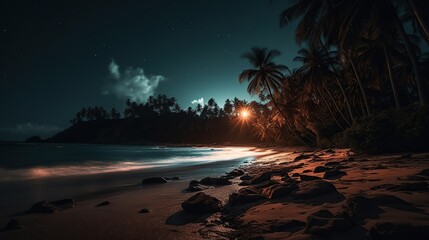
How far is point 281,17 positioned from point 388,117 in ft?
30.0

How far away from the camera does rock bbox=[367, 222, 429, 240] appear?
8.59 feet

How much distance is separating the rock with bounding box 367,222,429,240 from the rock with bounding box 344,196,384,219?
626 mm

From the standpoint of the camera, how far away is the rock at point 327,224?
307 centimetres

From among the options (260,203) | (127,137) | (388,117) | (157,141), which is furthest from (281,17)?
(127,137)

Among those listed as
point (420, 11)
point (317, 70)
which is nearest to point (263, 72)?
point (317, 70)

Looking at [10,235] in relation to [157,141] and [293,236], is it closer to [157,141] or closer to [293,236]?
[293,236]

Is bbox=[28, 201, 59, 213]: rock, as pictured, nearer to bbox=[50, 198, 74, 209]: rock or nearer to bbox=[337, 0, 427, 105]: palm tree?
bbox=[50, 198, 74, 209]: rock

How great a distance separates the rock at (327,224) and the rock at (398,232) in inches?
14.6

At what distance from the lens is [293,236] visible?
10.5 ft

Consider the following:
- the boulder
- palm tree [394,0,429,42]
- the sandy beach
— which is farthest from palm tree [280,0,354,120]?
the boulder

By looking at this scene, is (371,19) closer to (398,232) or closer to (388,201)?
(388,201)

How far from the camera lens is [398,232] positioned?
8.67ft

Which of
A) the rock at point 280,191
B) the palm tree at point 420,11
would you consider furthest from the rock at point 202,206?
the palm tree at point 420,11

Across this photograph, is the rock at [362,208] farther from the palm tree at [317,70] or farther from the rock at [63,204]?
the palm tree at [317,70]
